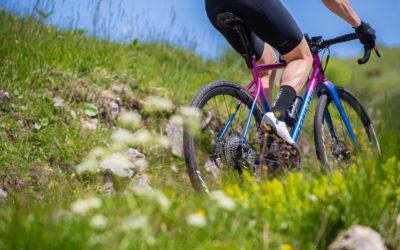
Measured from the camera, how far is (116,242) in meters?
1.46

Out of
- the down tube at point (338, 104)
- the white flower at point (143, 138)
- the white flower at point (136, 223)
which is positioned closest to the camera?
the white flower at point (136, 223)

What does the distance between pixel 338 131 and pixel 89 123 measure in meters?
2.67

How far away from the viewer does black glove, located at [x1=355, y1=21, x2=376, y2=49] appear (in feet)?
10.1

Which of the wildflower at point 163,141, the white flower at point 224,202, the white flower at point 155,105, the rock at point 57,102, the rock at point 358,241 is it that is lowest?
the rock at point 358,241

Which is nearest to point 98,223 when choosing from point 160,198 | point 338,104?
point 160,198

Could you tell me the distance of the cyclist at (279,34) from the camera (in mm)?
2547

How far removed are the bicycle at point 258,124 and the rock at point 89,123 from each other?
5.69 ft

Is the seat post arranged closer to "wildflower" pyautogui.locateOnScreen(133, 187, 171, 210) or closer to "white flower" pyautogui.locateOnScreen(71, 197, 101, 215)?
"wildflower" pyautogui.locateOnScreen(133, 187, 171, 210)

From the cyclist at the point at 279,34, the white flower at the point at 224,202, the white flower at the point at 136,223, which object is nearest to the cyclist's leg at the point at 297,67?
the cyclist at the point at 279,34

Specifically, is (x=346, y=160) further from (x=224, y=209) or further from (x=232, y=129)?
(x=224, y=209)

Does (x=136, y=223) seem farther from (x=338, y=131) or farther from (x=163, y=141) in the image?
(x=338, y=131)

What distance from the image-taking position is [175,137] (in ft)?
14.5

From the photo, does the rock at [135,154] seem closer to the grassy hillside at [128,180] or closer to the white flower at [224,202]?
the grassy hillside at [128,180]

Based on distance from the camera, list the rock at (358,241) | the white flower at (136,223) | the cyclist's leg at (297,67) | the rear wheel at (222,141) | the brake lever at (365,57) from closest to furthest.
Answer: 1. the white flower at (136,223)
2. the rock at (358,241)
3. the rear wheel at (222,141)
4. the cyclist's leg at (297,67)
5. the brake lever at (365,57)
